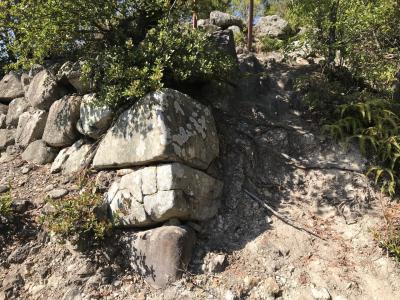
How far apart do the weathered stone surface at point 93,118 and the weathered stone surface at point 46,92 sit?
1224mm

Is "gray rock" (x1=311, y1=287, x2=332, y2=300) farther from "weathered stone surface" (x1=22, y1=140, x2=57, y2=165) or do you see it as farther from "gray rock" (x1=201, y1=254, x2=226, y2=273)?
"weathered stone surface" (x1=22, y1=140, x2=57, y2=165)

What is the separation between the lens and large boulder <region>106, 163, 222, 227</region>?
6203 millimetres

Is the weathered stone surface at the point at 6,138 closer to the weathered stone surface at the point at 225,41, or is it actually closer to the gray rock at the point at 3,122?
the gray rock at the point at 3,122

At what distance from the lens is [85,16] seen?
24.2ft

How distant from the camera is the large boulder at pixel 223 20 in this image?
13.0m

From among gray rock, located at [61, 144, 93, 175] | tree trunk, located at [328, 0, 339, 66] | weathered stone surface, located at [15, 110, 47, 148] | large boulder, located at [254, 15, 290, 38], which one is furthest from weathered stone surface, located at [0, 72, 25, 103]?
large boulder, located at [254, 15, 290, 38]

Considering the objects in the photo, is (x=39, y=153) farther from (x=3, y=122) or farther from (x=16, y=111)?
(x=3, y=122)

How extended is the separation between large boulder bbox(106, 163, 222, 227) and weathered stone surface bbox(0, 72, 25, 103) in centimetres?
506

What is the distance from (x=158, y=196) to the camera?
623 cm

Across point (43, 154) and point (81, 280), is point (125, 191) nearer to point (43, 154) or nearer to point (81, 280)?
point (81, 280)

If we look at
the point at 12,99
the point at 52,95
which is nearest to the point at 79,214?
the point at 52,95

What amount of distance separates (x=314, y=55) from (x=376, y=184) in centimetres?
473

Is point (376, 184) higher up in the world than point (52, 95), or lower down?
lower down

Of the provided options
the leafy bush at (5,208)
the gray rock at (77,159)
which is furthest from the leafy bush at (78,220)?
the gray rock at (77,159)
